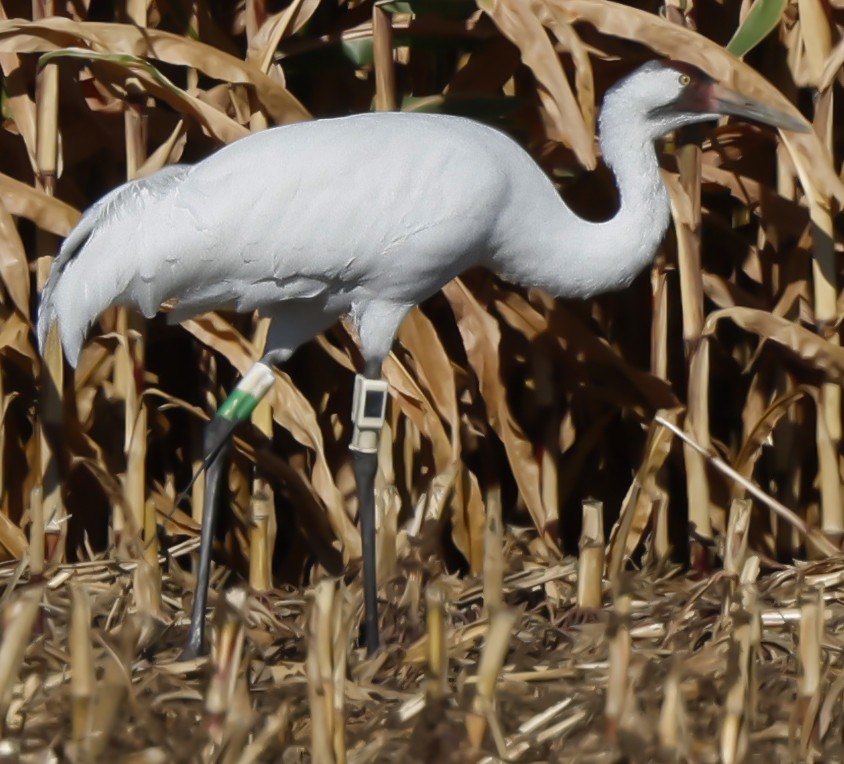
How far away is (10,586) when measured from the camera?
10.1ft

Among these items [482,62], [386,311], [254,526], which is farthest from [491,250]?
[254,526]

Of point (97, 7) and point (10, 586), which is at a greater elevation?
point (97, 7)

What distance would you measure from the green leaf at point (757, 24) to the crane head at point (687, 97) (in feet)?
0.50

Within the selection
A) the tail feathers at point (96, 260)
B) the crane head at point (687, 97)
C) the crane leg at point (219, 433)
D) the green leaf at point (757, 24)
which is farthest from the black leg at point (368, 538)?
the green leaf at point (757, 24)

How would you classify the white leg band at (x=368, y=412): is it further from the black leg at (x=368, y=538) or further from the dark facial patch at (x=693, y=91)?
the dark facial patch at (x=693, y=91)

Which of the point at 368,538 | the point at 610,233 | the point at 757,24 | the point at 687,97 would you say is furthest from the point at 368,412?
the point at 757,24

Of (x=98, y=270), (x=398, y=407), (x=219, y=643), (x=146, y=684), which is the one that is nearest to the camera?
(x=219, y=643)

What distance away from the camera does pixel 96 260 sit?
119 inches

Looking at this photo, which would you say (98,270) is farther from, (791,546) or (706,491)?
(791,546)

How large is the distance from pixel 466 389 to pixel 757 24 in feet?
3.50

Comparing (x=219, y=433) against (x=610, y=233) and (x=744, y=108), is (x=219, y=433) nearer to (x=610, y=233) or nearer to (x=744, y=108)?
(x=610, y=233)

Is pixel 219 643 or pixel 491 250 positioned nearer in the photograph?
pixel 219 643

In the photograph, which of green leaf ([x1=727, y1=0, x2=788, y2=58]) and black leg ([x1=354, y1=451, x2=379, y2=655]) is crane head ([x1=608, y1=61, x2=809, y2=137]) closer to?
green leaf ([x1=727, y1=0, x2=788, y2=58])

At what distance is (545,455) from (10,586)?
1.29 m
